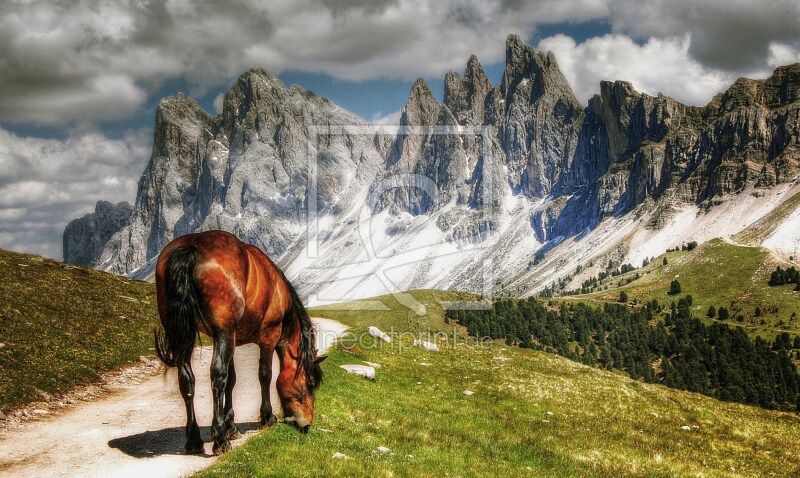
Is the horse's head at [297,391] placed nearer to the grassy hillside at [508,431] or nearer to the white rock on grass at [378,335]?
the grassy hillside at [508,431]

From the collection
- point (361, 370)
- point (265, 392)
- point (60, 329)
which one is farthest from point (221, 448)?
point (60, 329)

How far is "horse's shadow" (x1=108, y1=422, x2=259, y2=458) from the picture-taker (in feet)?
46.4

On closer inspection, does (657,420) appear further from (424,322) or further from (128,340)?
(424,322)

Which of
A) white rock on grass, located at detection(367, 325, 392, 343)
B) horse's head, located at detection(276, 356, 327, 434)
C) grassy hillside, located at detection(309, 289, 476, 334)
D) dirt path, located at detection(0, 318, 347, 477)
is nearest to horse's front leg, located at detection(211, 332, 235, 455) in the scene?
dirt path, located at detection(0, 318, 347, 477)

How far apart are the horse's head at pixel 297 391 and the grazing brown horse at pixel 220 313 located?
0.03 meters

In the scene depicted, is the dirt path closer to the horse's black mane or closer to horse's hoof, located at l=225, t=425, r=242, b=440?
horse's hoof, located at l=225, t=425, r=242, b=440

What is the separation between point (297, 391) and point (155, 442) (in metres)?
4.19

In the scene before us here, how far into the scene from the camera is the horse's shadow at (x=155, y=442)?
46.4 feet

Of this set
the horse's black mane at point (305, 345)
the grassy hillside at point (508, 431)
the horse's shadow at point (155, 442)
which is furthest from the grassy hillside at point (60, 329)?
the grassy hillside at point (508, 431)

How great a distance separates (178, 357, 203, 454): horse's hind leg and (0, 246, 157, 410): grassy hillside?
9391 mm

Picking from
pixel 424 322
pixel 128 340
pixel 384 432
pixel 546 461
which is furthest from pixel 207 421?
pixel 424 322

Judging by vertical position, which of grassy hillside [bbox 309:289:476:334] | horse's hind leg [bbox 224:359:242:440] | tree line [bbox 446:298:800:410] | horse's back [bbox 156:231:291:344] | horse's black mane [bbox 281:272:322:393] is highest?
horse's back [bbox 156:231:291:344]

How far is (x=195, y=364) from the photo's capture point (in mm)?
30281

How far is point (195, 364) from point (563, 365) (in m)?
30.0
